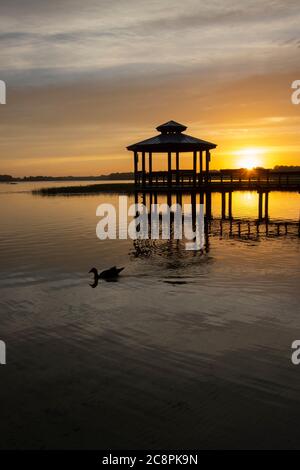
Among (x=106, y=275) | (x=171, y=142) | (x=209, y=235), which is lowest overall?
(x=106, y=275)

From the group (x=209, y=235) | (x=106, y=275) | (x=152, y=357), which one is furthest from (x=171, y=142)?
(x=152, y=357)

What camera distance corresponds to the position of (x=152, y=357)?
850 cm

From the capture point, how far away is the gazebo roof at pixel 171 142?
30.7m

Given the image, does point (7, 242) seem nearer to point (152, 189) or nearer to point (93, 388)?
point (152, 189)

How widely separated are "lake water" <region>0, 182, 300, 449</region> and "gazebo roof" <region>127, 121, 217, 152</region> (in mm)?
15069

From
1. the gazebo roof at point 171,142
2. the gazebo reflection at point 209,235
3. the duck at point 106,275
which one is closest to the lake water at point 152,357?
the duck at point 106,275

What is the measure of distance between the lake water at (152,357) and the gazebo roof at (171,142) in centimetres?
1507

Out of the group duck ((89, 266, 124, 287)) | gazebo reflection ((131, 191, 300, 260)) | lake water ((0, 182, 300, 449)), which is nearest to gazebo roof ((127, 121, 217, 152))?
gazebo reflection ((131, 191, 300, 260))

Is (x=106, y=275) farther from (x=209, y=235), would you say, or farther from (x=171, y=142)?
(x=171, y=142)

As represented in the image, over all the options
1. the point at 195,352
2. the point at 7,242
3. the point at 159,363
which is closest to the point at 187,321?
the point at 195,352

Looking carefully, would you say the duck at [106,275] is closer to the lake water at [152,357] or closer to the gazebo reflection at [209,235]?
the lake water at [152,357]

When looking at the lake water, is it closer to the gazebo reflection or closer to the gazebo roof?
the gazebo reflection

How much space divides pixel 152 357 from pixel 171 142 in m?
23.7

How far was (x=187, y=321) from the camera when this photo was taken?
1062 cm
